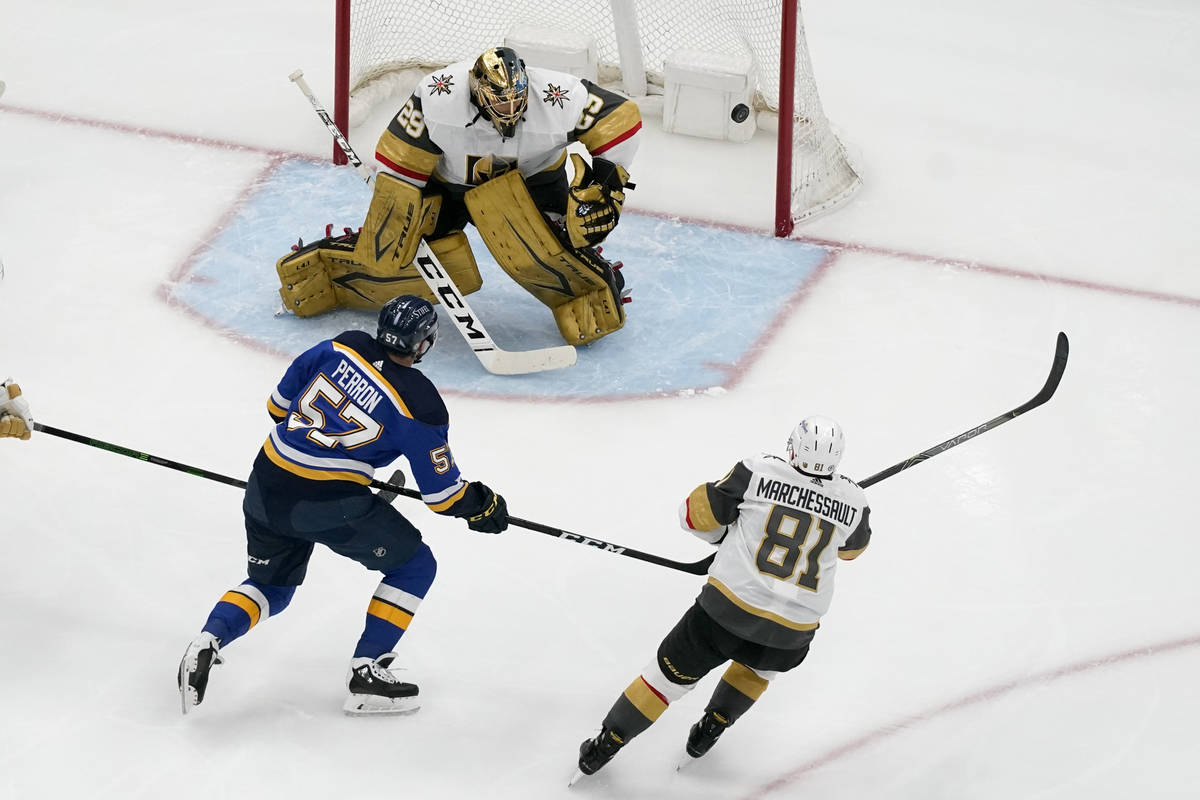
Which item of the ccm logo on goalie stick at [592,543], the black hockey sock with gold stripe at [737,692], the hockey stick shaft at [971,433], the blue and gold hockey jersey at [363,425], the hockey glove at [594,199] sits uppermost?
the blue and gold hockey jersey at [363,425]

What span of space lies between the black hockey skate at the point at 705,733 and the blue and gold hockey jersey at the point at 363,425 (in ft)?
2.26

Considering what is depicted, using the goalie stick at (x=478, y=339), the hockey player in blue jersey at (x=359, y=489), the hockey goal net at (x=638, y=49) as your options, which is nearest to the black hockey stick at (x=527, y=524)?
the hockey player in blue jersey at (x=359, y=489)

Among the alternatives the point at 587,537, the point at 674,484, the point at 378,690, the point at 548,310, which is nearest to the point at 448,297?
the point at 548,310

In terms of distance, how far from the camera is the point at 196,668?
338 centimetres

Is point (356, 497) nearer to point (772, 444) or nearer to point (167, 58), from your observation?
point (772, 444)

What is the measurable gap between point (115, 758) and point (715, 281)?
8.61 ft

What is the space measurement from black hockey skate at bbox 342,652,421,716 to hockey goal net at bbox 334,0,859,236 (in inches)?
101

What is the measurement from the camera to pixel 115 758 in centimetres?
338

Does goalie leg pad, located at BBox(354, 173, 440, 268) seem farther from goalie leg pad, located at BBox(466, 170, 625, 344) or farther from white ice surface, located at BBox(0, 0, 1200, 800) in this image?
white ice surface, located at BBox(0, 0, 1200, 800)

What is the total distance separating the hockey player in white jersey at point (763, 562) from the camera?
3152 millimetres

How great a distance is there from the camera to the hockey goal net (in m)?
5.57

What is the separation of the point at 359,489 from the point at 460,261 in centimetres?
153

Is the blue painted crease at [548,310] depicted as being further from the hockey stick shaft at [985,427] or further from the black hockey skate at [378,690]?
the black hockey skate at [378,690]

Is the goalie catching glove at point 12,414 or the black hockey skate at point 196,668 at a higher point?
the goalie catching glove at point 12,414
